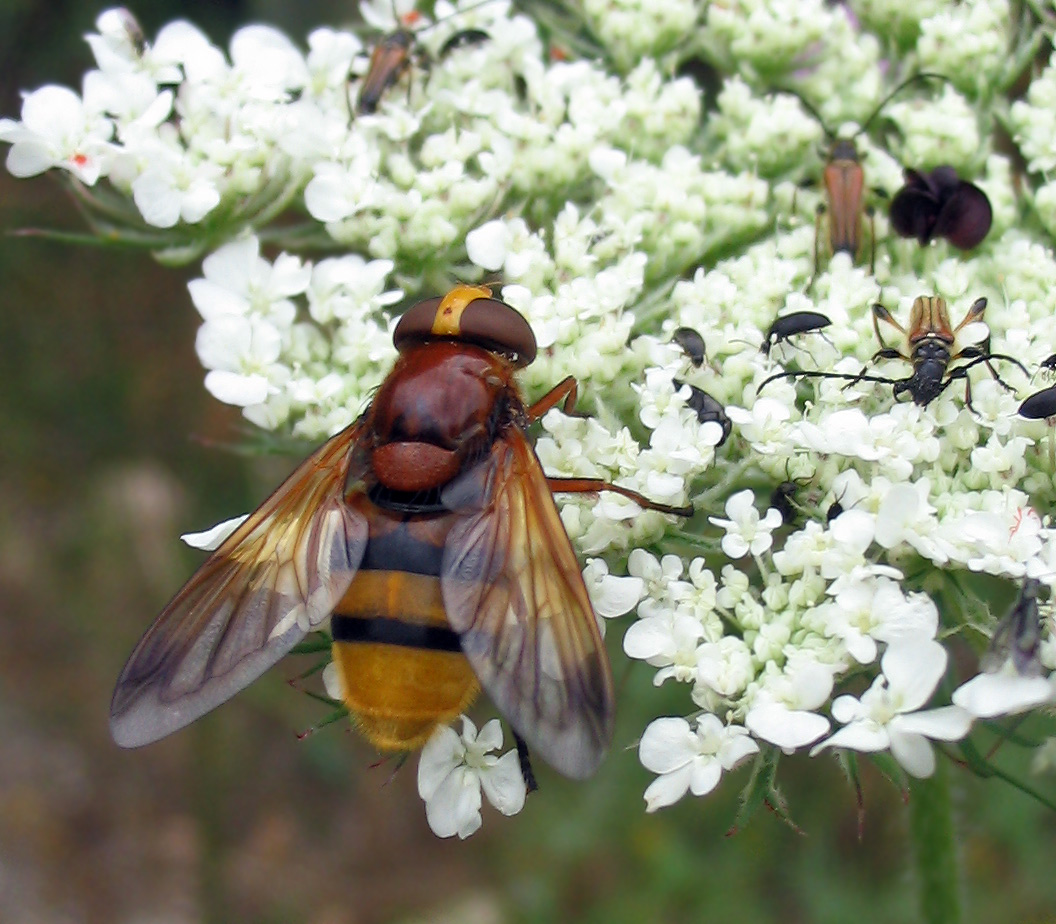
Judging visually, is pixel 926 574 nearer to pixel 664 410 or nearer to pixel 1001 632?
pixel 1001 632

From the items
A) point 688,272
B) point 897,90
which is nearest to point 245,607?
point 688,272

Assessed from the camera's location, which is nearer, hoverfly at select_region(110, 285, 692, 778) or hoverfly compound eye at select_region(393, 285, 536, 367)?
hoverfly at select_region(110, 285, 692, 778)

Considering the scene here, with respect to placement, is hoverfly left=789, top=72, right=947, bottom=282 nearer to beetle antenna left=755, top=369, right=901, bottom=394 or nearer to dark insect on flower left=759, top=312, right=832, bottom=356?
dark insect on flower left=759, top=312, right=832, bottom=356

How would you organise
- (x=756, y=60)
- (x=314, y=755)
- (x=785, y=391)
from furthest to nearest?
(x=314, y=755), (x=756, y=60), (x=785, y=391)

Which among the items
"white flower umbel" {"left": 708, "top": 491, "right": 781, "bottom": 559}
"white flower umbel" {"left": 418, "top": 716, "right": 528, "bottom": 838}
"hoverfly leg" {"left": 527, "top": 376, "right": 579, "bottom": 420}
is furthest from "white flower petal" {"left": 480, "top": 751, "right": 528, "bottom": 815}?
"hoverfly leg" {"left": 527, "top": 376, "right": 579, "bottom": 420}

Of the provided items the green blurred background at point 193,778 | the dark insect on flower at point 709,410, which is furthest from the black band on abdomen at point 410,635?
the green blurred background at point 193,778

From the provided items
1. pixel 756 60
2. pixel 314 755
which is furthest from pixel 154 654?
pixel 314 755

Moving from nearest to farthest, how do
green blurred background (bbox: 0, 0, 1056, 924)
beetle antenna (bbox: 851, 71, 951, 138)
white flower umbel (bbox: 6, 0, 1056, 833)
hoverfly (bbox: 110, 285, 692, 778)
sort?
hoverfly (bbox: 110, 285, 692, 778), white flower umbel (bbox: 6, 0, 1056, 833), beetle antenna (bbox: 851, 71, 951, 138), green blurred background (bbox: 0, 0, 1056, 924)
